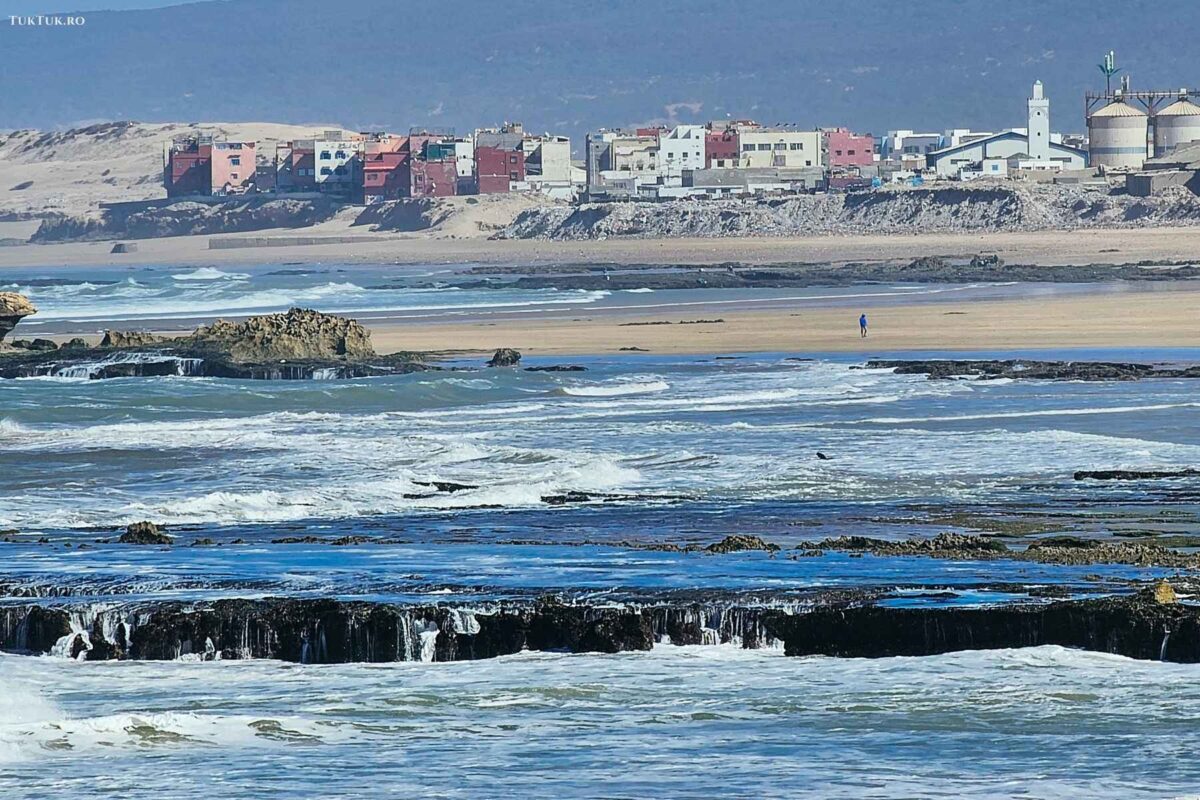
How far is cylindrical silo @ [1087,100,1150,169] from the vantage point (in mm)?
100250

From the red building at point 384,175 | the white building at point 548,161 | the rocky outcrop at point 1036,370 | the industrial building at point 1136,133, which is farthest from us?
the white building at point 548,161

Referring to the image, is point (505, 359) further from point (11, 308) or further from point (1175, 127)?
point (1175, 127)

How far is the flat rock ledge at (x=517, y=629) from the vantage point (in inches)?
459

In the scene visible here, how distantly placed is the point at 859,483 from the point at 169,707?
916 cm

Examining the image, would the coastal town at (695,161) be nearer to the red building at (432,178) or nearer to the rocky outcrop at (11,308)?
the red building at (432,178)

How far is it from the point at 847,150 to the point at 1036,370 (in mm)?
95370

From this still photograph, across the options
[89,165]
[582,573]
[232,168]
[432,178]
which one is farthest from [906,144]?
[582,573]

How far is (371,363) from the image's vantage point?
104 feet

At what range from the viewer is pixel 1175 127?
10012 centimetres

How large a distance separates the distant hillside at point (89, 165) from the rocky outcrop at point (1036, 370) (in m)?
114

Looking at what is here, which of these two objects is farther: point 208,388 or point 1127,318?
point 1127,318

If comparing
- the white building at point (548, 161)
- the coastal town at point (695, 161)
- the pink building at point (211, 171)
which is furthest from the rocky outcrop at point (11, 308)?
the pink building at point (211, 171)

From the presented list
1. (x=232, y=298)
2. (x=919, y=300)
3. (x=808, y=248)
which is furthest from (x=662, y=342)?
(x=808, y=248)

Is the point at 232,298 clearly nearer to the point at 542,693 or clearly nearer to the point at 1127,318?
the point at 1127,318
